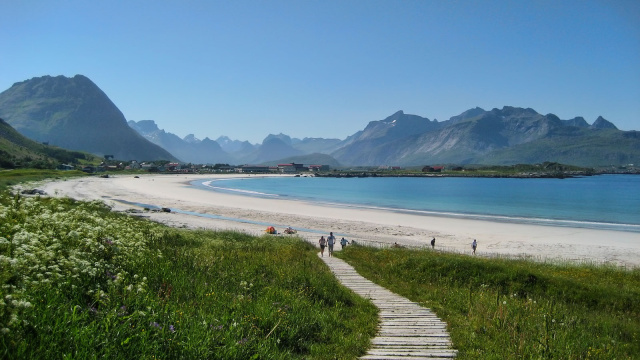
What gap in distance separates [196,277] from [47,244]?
11.4 feet

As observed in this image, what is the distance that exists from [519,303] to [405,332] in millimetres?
4846

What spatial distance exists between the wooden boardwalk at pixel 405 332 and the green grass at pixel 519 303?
324 millimetres

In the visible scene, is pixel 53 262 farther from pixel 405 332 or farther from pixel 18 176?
pixel 18 176

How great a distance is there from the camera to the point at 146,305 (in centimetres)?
674

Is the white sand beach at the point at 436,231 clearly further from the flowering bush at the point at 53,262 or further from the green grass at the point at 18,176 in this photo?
the green grass at the point at 18,176

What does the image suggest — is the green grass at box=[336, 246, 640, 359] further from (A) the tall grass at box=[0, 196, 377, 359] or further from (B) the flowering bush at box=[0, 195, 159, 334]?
(B) the flowering bush at box=[0, 195, 159, 334]

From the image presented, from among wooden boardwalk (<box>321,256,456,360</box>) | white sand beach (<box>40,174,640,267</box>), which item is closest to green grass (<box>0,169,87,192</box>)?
white sand beach (<box>40,174,640,267</box>)

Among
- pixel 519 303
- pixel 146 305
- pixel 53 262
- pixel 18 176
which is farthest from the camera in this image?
pixel 18 176

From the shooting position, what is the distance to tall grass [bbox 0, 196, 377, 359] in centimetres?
497

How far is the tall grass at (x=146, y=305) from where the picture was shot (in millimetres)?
4973

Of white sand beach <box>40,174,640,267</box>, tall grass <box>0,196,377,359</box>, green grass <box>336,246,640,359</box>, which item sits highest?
tall grass <box>0,196,377,359</box>

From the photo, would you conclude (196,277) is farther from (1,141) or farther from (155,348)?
(1,141)

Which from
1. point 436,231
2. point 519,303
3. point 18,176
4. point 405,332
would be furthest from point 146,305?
point 18,176

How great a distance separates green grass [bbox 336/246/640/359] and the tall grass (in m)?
2.48
